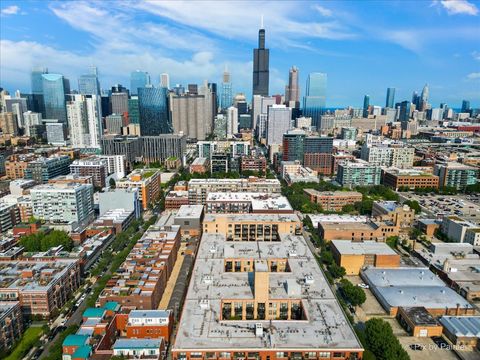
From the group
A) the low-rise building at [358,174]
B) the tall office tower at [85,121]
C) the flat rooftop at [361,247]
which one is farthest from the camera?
the tall office tower at [85,121]

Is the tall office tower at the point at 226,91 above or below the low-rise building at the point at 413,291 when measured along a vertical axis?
above

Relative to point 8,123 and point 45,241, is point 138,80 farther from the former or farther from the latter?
point 45,241

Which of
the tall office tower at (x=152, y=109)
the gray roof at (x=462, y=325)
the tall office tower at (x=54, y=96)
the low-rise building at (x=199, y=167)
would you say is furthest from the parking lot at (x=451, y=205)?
the tall office tower at (x=54, y=96)

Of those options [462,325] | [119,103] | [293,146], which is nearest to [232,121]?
[119,103]

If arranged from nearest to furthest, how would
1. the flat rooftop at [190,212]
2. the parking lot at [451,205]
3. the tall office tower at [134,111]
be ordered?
the flat rooftop at [190,212], the parking lot at [451,205], the tall office tower at [134,111]

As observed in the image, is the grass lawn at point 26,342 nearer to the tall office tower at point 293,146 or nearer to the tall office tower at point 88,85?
the tall office tower at point 293,146

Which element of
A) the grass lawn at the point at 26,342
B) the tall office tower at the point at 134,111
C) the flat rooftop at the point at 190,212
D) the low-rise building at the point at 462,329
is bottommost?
the grass lawn at the point at 26,342

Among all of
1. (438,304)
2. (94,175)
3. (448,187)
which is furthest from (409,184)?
(94,175)
